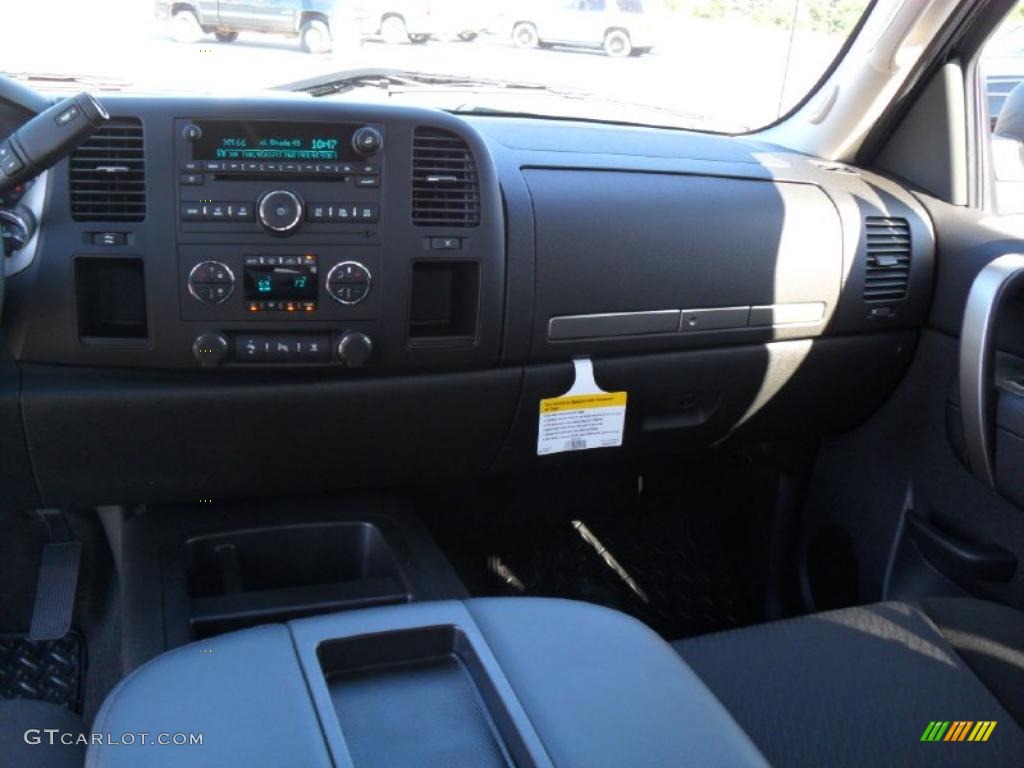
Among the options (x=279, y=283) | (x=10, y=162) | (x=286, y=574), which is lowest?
(x=286, y=574)

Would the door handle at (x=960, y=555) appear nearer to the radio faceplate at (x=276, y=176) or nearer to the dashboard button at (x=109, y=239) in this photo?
the radio faceplate at (x=276, y=176)

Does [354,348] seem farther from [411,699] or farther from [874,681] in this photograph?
[874,681]

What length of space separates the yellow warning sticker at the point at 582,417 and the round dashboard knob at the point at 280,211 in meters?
0.64

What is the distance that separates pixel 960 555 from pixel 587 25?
57.2 inches

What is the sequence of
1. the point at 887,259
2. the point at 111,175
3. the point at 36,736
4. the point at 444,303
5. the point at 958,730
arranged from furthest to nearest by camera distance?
the point at 887,259 → the point at 444,303 → the point at 111,175 → the point at 958,730 → the point at 36,736

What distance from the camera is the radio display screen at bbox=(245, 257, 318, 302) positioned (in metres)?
1.79

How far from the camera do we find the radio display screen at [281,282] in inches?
70.6

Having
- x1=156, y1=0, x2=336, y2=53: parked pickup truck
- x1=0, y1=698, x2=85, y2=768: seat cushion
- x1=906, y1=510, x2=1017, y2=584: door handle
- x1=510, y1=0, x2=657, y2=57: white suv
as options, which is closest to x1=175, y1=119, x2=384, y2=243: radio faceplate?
x1=156, y1=0, x2=336, y2=53: parked pickup truck

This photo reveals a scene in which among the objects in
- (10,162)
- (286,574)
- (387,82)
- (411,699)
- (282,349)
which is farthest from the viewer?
(387,82)

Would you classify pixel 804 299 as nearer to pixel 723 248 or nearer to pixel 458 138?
pixel 723 248

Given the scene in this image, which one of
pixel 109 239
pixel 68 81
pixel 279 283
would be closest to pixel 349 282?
pixel 279 283

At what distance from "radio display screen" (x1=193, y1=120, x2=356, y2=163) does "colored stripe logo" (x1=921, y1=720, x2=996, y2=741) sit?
4.33ft

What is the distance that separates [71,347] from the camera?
5.76ft

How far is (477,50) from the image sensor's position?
2.28m
